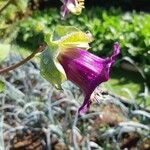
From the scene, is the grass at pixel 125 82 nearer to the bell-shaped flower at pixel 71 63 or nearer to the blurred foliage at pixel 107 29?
the blurred foliage at pixel 107 29

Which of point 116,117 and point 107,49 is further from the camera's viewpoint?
point 107,49

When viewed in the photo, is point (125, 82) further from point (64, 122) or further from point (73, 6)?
point (73, 6)

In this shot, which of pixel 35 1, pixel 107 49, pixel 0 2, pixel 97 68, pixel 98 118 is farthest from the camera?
pixel 35 1

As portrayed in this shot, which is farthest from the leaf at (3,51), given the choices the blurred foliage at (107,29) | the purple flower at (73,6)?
the blurred foliage at (107,29)

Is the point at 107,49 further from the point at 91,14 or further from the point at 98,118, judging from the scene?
the point at 98,118

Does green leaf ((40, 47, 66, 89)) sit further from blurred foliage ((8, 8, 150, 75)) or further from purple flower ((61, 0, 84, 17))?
blurred foliage ((8, 8, 150, 75))

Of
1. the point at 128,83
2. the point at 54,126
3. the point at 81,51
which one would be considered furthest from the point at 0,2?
the point at 128,83

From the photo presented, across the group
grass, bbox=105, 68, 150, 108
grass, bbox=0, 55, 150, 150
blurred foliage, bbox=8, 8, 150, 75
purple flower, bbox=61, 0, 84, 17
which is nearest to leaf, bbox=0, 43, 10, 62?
purple flower, bbox=61, 0, 84, 17
